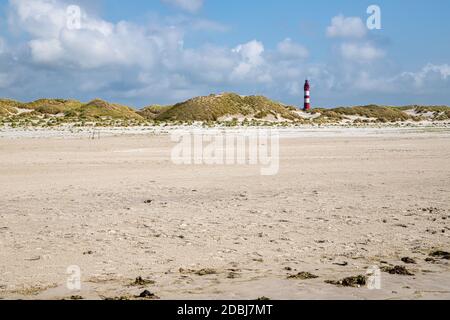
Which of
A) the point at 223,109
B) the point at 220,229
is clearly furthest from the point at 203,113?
the point at 220,229

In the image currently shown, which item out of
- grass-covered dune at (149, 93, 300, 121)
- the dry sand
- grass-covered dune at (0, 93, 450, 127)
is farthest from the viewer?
grass-covered dune at (149, 93, 300, 121)

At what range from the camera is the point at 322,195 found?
41.6 feet

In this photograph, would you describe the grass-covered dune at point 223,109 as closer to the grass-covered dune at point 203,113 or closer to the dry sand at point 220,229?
the grass-covered dune at point 203,113

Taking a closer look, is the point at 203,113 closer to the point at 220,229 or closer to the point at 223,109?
the point at 223,109

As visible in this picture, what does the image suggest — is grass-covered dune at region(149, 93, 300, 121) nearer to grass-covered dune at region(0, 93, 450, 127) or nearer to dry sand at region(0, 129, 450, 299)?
grass-covered dune at region(0, 93, 450, 127)

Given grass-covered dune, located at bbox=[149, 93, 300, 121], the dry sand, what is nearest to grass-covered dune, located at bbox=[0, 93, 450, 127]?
grass-covered dune, located at bbox=[149, 93, 300, 121]

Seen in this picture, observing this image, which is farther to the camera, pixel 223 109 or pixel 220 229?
pixel 223 109

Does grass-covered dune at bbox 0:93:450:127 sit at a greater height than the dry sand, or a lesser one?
greater

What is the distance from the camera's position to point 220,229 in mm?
9211

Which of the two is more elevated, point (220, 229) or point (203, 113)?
point (203, 113)

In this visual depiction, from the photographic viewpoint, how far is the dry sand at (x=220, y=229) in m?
6.32

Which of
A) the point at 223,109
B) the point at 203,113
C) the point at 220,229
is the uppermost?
the point at 223,109

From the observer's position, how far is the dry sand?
20.7 feet
